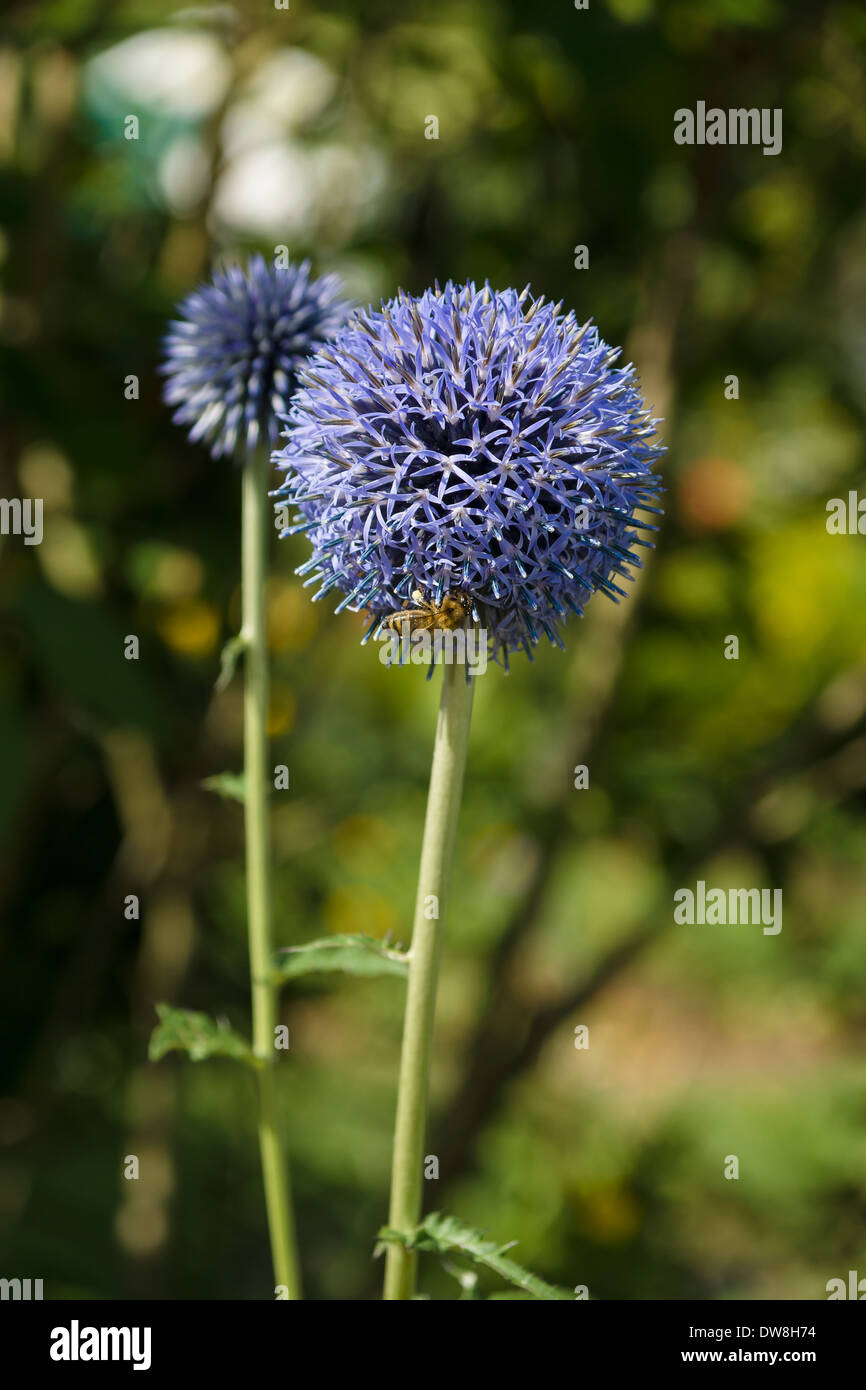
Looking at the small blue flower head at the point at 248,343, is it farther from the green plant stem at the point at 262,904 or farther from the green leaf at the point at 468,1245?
the green leaf at the point at 468,1245

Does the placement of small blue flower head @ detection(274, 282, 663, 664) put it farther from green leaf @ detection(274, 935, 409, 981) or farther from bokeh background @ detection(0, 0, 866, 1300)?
bokeh background @ detection(0, 0, 866, 1300)

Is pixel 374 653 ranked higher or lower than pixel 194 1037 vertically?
higher

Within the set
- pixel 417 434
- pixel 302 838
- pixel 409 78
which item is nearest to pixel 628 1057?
pixel 302 838

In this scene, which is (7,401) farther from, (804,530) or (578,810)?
(804,530)

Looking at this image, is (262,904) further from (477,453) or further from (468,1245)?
(477,453)

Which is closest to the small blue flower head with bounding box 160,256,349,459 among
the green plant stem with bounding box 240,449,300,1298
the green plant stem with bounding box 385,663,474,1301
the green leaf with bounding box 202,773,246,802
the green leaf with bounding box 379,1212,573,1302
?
the green plant stem with bounding box 240,449,300,1298

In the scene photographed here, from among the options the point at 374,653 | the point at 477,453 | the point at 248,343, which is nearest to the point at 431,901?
the point at 477,453
